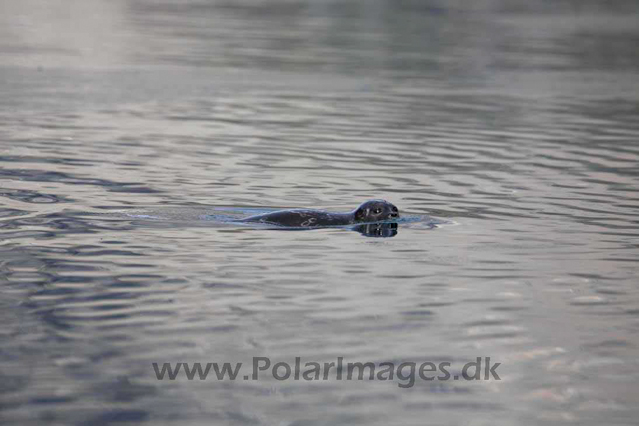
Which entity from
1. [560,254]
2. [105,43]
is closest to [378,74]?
[105,43]

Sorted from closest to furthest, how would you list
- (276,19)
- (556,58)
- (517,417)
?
(517,417) < (556,58) < (276,19)

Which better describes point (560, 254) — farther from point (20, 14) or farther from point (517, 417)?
point (20, 14)

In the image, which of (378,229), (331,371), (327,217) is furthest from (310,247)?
(331,371)

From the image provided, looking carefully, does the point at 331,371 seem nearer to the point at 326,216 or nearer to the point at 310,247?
the point at 310,247

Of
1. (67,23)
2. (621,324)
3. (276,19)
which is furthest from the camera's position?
(276,19)

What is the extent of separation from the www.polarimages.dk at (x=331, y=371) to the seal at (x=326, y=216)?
5.81m

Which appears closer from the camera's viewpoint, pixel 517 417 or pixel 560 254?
pixel 517 417

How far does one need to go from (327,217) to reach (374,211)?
0.65m

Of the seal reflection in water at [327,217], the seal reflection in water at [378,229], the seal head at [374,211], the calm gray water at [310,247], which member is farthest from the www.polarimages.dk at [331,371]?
the seal head at [374,211]

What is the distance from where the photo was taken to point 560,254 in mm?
15961

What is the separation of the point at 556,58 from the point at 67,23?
90.3ft

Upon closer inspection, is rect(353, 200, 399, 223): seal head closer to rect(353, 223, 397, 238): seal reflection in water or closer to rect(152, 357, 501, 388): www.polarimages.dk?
rect(353, 223, 397, 238): seal reflection in water

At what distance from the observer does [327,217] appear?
57.1 feet

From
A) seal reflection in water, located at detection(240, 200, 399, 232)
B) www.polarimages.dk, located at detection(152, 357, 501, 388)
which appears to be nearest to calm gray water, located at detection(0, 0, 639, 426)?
www.polarimages.dk, located at detection(152, 357, 501, 388)
